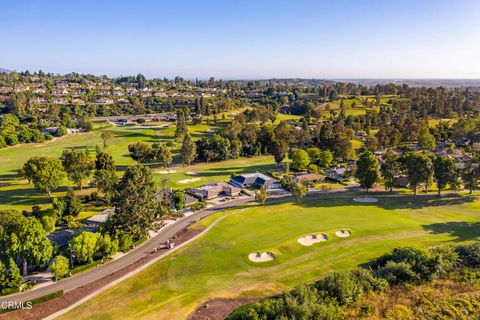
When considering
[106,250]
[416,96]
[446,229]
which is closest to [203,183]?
[106,250]

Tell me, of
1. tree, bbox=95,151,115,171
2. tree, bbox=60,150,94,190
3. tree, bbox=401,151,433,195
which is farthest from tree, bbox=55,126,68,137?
tree, bbox=401,151,433,195

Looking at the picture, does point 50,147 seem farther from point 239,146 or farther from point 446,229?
point 446,229

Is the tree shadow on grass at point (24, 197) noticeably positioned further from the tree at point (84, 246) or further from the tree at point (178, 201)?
the tree at point (84, 246)

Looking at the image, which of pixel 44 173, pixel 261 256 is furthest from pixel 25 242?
pixel 44 173

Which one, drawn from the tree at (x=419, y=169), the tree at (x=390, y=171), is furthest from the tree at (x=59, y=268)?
the tree at (x=419, y=169)

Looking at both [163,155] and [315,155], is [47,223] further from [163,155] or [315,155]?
[315,155]

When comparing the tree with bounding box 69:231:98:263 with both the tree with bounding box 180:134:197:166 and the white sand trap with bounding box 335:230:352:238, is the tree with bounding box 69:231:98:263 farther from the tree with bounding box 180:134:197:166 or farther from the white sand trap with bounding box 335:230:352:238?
the tree with bounding box 180:134:197:166
